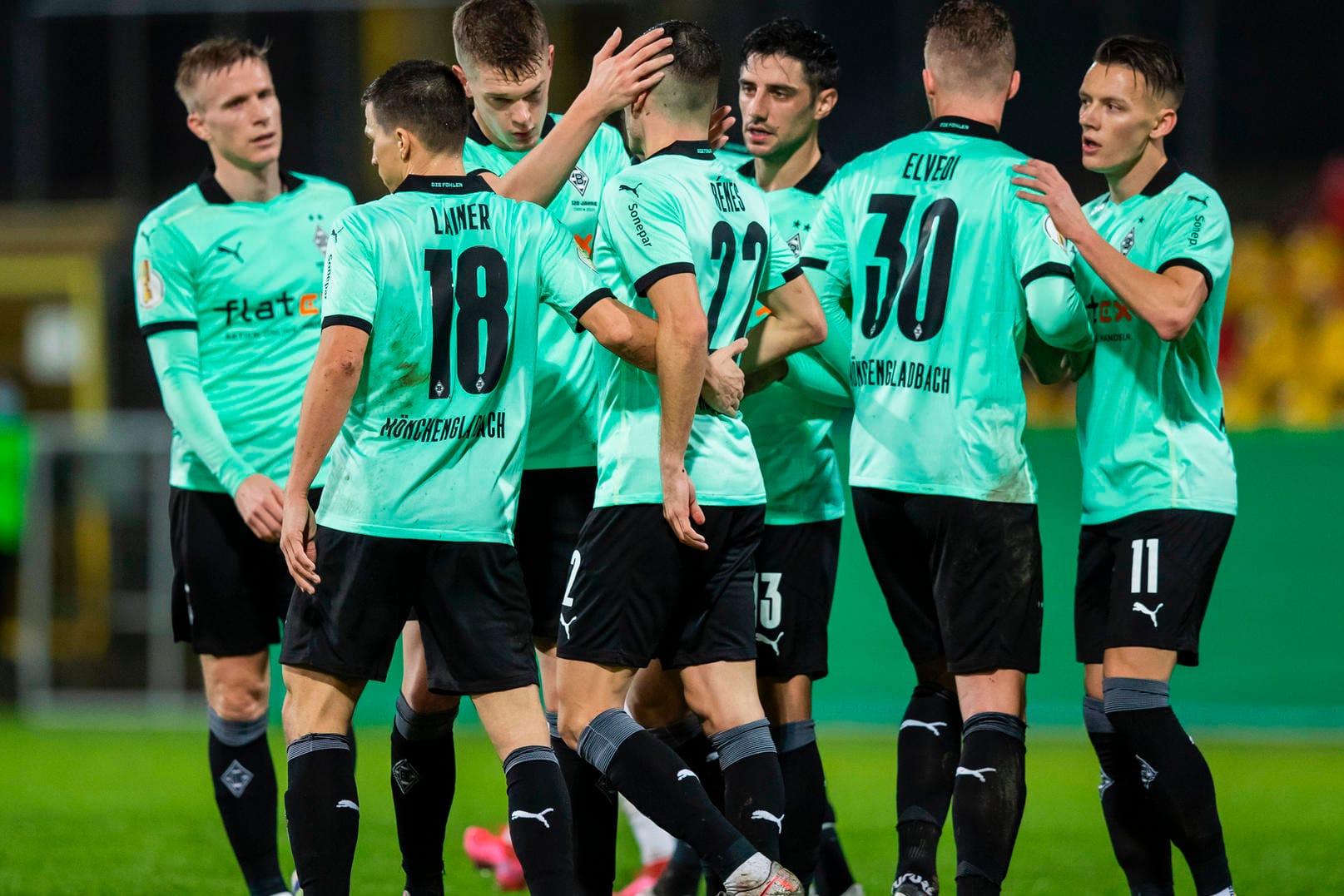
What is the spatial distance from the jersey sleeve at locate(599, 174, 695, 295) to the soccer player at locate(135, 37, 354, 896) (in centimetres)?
160

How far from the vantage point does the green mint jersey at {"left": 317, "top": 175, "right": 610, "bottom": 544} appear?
434 cm

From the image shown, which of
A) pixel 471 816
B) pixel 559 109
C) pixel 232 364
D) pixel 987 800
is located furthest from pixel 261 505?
pixel 559 109

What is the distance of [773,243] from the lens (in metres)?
4.80

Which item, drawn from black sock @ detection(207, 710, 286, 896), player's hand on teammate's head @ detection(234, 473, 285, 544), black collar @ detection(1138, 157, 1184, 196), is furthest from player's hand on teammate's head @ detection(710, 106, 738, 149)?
black sock @ detection(207, 710, 286, 896)

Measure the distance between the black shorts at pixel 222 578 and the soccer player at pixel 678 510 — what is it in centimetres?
153

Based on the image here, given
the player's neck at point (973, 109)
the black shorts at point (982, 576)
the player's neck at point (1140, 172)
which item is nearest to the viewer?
the black shorts at point (982, 576)

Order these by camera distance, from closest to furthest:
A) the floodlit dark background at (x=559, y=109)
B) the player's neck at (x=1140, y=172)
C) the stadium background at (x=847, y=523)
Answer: the player's neck at (x=1140, y=172), the stadium background at (x=847, y=523), the floodlit dark background at (x=559, y=109)

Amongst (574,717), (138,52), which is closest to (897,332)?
(574,717)

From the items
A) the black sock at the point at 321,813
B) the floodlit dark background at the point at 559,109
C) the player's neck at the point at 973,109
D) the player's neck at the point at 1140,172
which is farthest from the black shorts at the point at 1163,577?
the floodlit dark background at the point at 559,109

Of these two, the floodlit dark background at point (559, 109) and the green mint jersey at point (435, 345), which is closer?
the green mint jersey at point (435, 345)

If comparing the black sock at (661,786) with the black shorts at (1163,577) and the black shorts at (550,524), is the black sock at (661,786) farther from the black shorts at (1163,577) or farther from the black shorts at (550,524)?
the black shorts at (1163,577)

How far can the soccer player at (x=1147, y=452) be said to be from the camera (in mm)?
4727

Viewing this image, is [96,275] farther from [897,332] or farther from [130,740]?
[897,332]

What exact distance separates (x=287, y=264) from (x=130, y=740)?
264 inches
